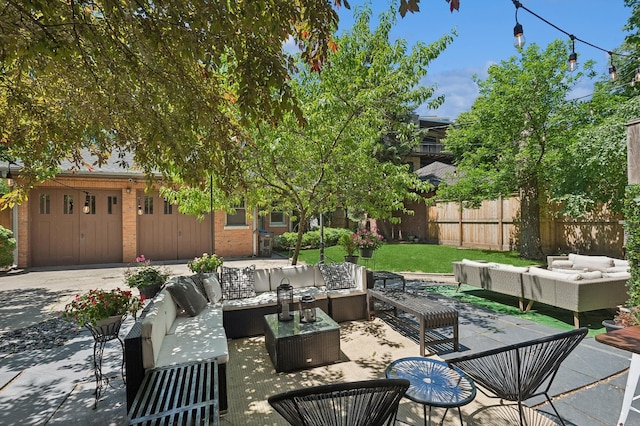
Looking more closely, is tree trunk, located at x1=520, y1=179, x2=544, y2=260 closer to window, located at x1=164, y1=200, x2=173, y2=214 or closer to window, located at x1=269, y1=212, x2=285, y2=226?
window, located at x1=269, y1=212, x2=285, y2=226

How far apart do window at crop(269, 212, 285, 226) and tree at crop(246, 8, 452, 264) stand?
9.19 metres

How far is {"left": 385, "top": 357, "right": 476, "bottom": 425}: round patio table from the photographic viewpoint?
2.41 m

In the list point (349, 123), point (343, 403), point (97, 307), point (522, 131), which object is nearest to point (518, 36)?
point (349, 123)

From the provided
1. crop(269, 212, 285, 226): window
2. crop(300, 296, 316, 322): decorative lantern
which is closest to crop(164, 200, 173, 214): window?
crop(269, 212, 285, 226): window

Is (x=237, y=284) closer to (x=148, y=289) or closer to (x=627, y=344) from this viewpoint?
(x=148, y=289)

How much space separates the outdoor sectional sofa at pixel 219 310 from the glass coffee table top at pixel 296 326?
1.98 ft

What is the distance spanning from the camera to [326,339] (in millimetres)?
4117

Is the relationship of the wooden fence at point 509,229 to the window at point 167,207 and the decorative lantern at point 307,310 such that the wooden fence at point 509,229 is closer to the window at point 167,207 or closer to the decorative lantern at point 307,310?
the decorative lantern at point 307,310

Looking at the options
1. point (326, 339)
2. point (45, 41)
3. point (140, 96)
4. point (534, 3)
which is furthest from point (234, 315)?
point (534, 3)

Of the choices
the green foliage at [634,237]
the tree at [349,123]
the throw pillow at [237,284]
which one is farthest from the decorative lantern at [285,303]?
the green foliage at [634,237]

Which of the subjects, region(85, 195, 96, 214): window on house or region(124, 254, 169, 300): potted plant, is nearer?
region(124, 254, 169, 300): potted plant

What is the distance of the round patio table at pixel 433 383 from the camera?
7.91 feet

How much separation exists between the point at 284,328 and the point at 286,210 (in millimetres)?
4312

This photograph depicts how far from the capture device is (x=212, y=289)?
5348mm
